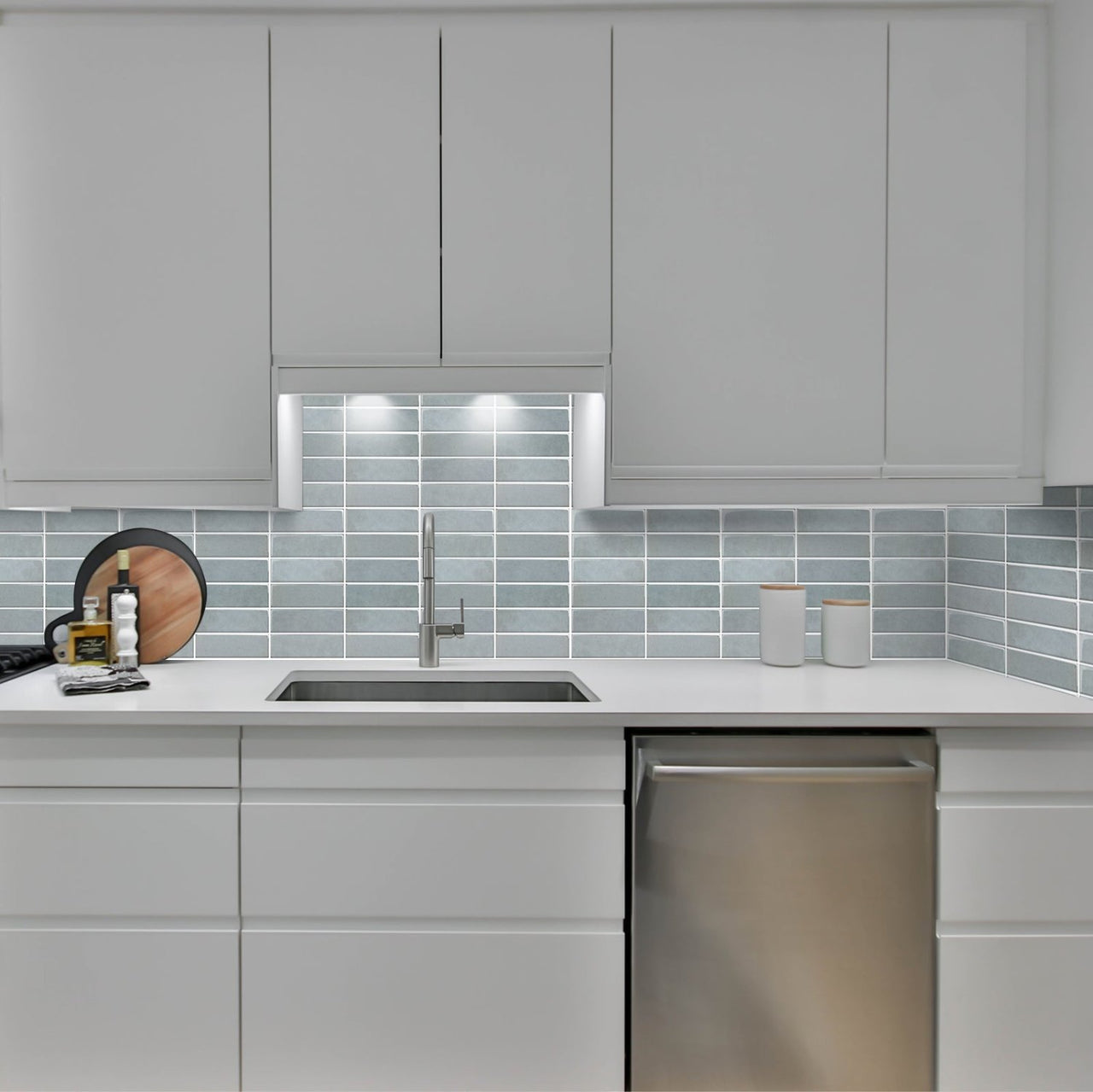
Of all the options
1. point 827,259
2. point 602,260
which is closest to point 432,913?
point 602,260

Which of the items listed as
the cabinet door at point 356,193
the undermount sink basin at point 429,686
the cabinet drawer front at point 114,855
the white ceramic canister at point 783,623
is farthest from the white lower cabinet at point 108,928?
the white ceramic canister at point 783,623

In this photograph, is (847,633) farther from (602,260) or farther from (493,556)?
(602,260)

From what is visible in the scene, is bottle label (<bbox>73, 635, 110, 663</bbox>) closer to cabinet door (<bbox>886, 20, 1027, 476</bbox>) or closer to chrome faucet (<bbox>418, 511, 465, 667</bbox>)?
chrome faucet (<bbox>418, 511, 465, 667</bbox>)

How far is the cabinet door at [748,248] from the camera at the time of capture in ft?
6.64

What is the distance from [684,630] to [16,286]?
1.86 meters

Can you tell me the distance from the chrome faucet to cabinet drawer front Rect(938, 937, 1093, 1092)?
1.30 m

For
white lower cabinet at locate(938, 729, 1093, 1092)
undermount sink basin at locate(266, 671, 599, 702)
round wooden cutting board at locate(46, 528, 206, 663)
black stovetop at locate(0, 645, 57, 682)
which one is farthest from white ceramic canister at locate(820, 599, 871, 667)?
black stovetop at locate(0, 645, 57, 682)

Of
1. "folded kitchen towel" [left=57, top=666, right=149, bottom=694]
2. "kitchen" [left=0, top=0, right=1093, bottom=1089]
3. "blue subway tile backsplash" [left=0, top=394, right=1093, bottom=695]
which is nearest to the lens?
"folded kitchen towel" [left=57, top=666, right=149, bottom=694]

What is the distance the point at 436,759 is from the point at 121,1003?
798 millimetres

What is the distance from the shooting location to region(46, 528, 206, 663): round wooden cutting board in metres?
2.32

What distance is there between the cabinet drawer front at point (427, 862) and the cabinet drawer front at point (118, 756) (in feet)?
0.42

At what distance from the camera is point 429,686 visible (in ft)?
7.47

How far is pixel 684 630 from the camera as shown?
2.43 meters

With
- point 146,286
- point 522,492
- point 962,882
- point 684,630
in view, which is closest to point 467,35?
point 146,286
